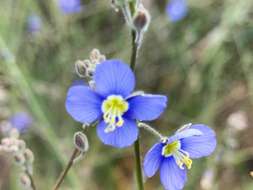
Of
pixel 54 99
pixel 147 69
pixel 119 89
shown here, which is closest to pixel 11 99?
pixel 54 99

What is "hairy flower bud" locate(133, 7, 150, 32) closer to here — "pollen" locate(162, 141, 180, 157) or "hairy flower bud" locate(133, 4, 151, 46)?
"hairy flower bud" locate(133, 4, 151, 46)

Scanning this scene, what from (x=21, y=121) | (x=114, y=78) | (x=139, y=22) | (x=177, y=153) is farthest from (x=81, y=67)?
(x=21, y=121)

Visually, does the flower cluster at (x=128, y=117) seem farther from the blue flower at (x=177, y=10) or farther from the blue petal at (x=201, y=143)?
the blue flower at (x=177, y=10)

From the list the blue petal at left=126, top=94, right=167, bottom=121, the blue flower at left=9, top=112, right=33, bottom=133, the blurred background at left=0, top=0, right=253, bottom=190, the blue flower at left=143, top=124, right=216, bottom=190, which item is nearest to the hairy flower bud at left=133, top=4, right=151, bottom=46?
the blue petal at left=126, top=94, right=167, bottom=121

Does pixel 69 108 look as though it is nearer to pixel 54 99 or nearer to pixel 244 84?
pixel 54 99

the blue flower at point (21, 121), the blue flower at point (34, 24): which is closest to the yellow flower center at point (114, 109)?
the blue flower at point (21, 121)

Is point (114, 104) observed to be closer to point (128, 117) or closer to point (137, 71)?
point (128, 117)
